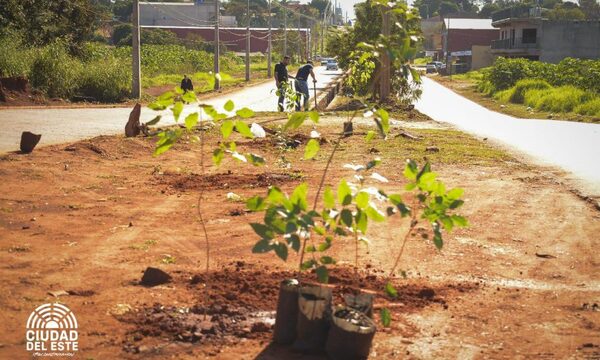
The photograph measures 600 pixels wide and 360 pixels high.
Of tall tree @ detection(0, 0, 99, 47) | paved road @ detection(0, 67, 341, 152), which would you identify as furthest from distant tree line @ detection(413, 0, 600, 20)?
paved road @ detection(0, 67, 341, 152)

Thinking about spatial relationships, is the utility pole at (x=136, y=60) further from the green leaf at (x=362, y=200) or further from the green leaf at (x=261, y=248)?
the green leaf at (x=261, y=248)

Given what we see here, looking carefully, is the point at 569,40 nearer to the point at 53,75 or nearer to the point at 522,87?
the point at 522,87

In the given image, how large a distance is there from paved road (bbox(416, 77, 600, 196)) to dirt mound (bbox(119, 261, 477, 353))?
20.0 ft

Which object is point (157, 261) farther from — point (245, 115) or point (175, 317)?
point (245, 115)

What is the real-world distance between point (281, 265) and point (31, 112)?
16.1m

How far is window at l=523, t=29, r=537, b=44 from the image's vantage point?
68.9m

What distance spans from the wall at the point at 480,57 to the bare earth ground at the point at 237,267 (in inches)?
2974

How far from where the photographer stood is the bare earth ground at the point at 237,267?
5.10m

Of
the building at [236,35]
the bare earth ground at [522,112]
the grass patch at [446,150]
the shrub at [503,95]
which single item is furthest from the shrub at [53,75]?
the building at [236,35]

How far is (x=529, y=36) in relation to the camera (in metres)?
69.6

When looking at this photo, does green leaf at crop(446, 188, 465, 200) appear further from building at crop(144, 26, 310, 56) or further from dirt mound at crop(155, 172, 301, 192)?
building at crop(144, 26, 310, 56)

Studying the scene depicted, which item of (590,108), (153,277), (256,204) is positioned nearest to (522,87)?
(590,108)

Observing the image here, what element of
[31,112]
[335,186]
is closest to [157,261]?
[335,186]

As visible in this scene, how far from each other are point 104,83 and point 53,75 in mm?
2007
